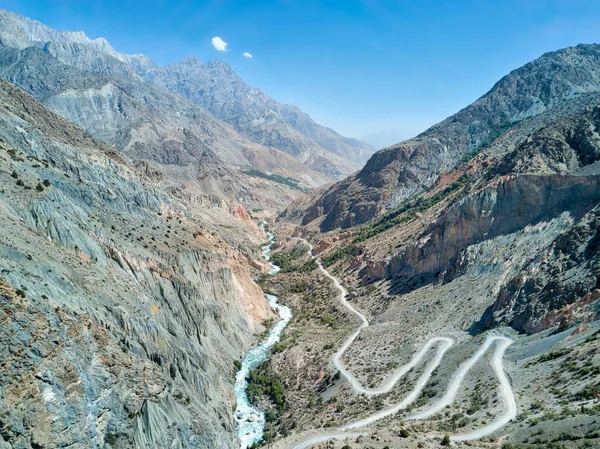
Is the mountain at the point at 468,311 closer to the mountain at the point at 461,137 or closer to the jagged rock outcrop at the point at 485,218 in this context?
the jagged rock outcrop at the point at 485,218

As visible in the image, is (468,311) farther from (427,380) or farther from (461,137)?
(461,137)

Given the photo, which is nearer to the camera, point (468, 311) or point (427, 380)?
point (427, 380)

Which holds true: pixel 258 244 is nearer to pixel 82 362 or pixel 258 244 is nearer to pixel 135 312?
pixel 135 312

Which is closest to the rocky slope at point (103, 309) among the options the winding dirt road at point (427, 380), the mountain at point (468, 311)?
the mountain at point (468, 311)

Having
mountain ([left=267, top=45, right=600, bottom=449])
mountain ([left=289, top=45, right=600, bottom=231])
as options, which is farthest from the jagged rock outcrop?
mountain ([left=289, top=45, right=600, bottom=231])

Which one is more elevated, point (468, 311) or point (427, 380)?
point (468, 311)

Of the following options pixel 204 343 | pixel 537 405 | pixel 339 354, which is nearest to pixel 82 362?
pixel 204 343

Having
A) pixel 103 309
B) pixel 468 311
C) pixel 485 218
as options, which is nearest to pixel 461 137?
pixel 485 218
